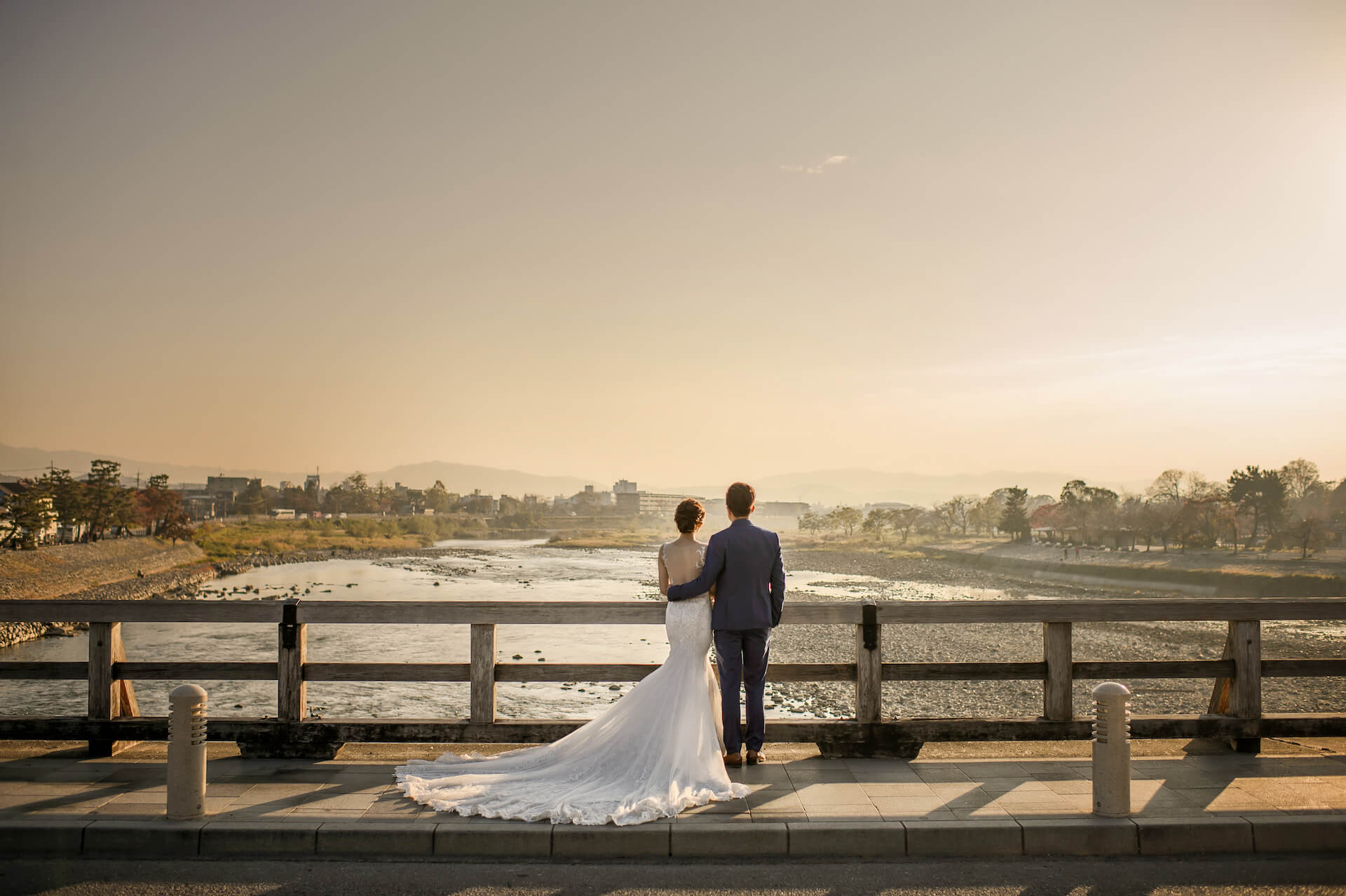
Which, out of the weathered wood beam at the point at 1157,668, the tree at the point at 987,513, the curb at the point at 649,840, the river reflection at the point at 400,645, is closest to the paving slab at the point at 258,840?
the curb at the point at 649,840

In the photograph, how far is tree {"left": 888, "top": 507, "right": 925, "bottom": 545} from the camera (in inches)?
5600

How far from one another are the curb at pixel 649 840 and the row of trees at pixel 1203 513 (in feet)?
290

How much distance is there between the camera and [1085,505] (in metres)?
106

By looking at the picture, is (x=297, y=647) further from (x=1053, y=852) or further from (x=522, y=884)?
(x=1053, y=852)

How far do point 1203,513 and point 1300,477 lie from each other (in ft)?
86.0

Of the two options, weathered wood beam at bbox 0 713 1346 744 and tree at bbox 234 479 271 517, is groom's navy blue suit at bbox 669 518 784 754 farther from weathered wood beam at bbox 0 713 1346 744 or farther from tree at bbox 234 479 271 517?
tree at bbox 234 479 271 517

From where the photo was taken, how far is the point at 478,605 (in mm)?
6957

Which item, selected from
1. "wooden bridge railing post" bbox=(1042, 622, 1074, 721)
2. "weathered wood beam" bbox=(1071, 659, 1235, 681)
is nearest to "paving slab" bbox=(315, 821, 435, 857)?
"wooden bridge railing post" bbox=(1042, 622, 1074, 721)

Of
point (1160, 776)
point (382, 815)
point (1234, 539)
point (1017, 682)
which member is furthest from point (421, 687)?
point (1234, 539)

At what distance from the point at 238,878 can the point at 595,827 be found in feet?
6.70

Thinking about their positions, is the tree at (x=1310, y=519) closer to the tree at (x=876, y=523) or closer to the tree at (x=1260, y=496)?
the tree at (x=1260, y=496)

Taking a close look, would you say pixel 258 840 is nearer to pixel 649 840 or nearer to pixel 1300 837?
pixel 649 840

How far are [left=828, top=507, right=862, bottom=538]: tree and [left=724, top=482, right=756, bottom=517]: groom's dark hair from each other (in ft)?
456

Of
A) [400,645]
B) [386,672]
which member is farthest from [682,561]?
[400,645]
